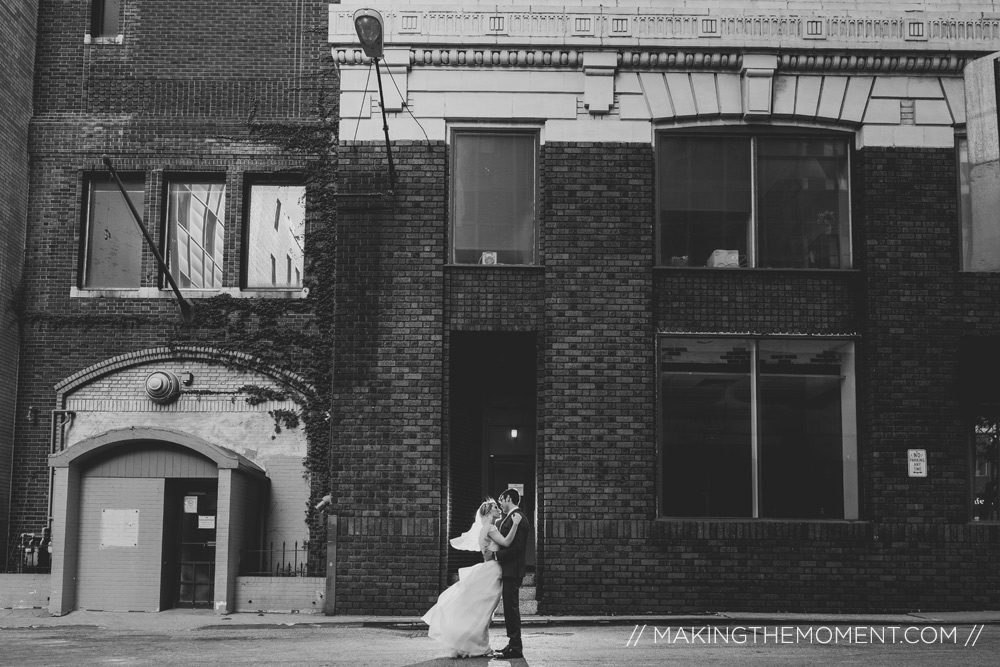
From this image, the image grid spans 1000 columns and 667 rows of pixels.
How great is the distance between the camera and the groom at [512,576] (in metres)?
11.4

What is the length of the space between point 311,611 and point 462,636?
6125 millimetres

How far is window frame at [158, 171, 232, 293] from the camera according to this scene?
1942 cm

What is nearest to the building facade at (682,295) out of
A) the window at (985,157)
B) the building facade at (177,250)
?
the building facade at (177,250)

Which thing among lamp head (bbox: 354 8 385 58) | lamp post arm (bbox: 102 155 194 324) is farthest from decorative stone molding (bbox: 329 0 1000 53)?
lamp post arm (bbox: 102 155 194 324)

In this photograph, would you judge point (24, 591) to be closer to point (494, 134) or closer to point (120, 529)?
point (120, 529)

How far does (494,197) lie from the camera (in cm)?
1714

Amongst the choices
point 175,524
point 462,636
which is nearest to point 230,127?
point 175,524

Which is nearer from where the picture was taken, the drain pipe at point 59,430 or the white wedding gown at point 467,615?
the white wedding gown at point 467,615

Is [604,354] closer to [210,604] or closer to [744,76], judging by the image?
[744,76]

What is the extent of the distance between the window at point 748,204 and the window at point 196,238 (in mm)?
7638

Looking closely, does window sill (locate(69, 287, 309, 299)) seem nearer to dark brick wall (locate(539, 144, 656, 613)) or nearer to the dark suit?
dark brick wall (locate(539, 144, 656, 613))

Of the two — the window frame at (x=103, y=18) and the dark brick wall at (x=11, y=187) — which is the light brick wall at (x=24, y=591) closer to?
the dark brick wall at (x=11, y=187)

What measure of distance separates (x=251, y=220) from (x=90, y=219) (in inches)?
109

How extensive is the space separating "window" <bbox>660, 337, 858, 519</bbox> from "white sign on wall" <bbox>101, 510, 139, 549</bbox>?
7.67 meters
